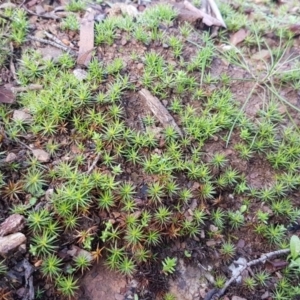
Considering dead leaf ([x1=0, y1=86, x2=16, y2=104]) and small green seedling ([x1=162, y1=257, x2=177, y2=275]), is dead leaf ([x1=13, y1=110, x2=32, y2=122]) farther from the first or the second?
small green seedling ([x1=162, y1=257, x2=177, y2=275])

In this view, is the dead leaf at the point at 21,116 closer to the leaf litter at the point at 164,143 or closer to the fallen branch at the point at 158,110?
the leaf litter at the point at 164,143

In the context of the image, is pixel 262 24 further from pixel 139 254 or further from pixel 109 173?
pixel 139 254

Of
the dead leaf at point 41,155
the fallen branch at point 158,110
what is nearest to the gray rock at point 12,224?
the dead leaf at point 41,155

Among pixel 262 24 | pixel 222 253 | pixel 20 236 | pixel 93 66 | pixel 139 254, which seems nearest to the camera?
pixel 20 236

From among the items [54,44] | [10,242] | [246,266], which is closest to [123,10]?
[54,44]

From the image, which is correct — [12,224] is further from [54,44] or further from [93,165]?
[54,44]

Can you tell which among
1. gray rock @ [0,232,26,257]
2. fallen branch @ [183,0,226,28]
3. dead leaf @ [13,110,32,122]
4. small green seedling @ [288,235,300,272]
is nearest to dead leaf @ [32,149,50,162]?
dead leaf @ [13,110,32,122]

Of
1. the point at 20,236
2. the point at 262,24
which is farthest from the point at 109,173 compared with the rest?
the point at 262,24
